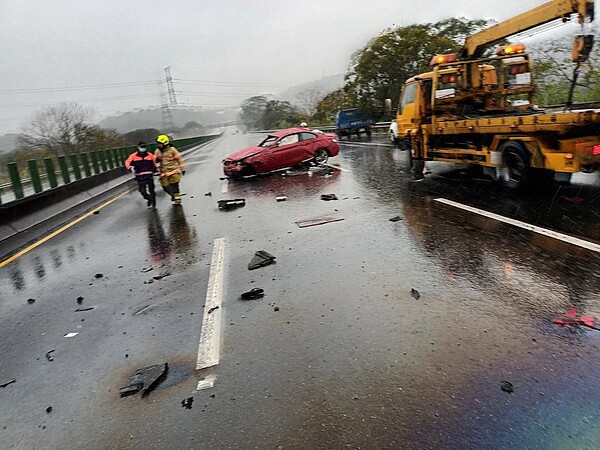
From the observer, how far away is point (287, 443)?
2697 millimetres

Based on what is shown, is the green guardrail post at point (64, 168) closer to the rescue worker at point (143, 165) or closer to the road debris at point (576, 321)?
the rescue worker at point (143, 165)

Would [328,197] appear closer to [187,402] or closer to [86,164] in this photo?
[187,402]

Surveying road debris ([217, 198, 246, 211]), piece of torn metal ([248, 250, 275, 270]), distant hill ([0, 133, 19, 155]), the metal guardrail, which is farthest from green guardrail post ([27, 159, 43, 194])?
distant hill ([0, 133, 19, 155])

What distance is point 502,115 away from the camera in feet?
31.5

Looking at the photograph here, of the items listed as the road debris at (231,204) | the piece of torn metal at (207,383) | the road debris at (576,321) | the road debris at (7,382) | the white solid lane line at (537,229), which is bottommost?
the white solid lane line at (537,229)

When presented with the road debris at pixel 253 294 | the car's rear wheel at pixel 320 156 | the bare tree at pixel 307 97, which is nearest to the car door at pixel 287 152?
the car's rear wheel at pixel 320 156

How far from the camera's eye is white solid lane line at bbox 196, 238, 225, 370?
150 inches

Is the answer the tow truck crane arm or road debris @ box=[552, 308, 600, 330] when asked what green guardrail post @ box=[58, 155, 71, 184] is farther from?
road debris @ box=[552, 308, 600, 330]

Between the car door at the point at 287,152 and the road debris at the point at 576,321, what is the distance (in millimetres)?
12578

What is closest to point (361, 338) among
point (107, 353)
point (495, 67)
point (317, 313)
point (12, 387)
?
point (317, 313)

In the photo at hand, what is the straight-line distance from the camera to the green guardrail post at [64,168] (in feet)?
44.0

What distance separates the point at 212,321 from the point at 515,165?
7.04 meters

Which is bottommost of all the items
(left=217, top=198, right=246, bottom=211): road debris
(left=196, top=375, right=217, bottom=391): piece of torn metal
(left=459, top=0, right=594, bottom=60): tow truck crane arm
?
(left=196, top=375, right=217, bottom=391): piece of torn metal

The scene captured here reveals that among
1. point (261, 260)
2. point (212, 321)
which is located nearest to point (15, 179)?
point (261, 260)
